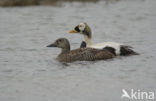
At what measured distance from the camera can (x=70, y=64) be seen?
9.80 m

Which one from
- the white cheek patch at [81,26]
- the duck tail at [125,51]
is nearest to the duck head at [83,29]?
the white cheek patch at [81,26]

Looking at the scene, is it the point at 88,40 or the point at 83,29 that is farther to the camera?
the point at 88,40

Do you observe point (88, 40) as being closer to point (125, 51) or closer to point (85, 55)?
point (125, 51)

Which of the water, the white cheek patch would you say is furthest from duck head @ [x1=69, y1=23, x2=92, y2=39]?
the water

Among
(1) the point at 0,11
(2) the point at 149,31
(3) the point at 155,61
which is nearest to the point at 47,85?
(3) the point at 155,61

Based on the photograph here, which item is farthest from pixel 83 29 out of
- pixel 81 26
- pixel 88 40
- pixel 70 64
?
pixel 70 64

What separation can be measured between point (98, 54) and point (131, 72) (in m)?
1.47

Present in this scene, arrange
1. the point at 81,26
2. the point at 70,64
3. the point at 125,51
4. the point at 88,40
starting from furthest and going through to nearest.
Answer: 1. the point at 88,40
2. the point at 81,26
3. the point at 125,51
4. the point at 70,64

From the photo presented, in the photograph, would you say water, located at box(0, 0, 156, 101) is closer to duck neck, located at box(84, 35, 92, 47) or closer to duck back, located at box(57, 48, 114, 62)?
duck back, located at box(57, 48, 114, 62)

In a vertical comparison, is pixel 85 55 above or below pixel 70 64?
above

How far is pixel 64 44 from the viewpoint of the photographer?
10352mm

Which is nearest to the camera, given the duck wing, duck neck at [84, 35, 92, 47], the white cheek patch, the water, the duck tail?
the water

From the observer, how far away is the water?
25.2ft

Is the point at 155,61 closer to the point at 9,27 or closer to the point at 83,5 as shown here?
the point at 9,27
